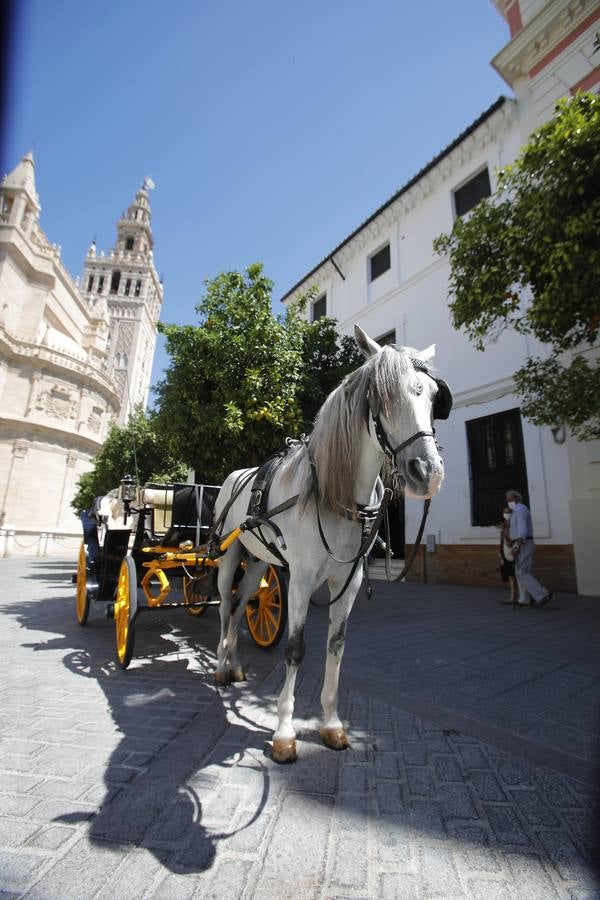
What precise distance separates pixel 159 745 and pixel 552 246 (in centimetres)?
601

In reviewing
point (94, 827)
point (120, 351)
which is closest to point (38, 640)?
point (94, 827)

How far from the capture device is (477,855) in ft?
4.90

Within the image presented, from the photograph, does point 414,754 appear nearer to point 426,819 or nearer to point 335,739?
point 335,739

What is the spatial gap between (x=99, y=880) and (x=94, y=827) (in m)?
0.29

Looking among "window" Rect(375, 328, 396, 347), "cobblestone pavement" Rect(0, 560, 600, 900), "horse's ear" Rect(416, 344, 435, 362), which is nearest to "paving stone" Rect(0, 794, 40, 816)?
"cobblestone pavement" Rect(0, 560, 600, 900)

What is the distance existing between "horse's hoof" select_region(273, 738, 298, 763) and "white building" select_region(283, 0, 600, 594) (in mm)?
7911

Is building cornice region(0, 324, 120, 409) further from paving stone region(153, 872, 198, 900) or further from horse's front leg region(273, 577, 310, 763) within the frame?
paving stone region(153, 872, 198, 900)

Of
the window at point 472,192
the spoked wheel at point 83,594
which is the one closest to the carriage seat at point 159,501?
the spoked wheel at point 83,594

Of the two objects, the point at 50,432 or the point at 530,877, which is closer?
the point at 530,877

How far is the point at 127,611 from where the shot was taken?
139 inches

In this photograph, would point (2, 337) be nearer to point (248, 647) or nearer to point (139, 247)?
point (248, 647)

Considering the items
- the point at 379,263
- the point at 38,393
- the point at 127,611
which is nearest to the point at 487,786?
the point at 127,611

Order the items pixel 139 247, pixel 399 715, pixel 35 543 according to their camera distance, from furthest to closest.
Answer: pixel 139 247, pixel 35 543, pixel 399 715

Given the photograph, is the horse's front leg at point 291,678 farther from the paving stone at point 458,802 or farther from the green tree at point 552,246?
the green tree at point 552,246
